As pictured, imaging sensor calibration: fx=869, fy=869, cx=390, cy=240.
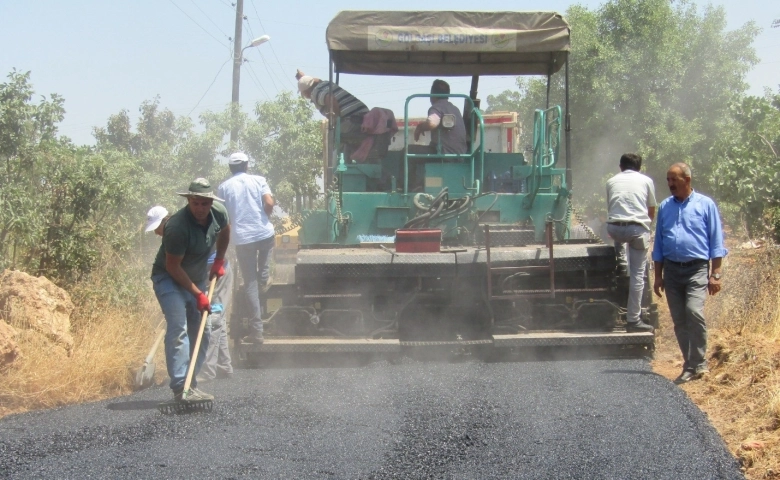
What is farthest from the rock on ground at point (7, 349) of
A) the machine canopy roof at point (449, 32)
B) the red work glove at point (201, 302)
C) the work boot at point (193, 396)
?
the machine canopy roof at point (449, 32)

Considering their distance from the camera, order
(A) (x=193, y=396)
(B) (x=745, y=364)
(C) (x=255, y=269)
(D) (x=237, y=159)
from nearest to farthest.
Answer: (A) (x=193, y=396) → (B) (x=745, y=364) → (C) (x=255, y=269) → (D) (x=237, y=159)

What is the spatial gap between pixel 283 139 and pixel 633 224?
47.5 ft

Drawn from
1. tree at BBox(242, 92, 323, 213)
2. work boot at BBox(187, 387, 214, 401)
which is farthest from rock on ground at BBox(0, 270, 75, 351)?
tree at BBox(242, 92, 323, 213)

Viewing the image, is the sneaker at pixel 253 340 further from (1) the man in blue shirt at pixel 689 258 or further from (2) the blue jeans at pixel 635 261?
(1) the man in blue shirt at pixel 689 258

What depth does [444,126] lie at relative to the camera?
8320 millimetres

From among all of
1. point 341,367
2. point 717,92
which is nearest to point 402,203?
point 341,367

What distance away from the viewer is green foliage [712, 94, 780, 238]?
9508 mm

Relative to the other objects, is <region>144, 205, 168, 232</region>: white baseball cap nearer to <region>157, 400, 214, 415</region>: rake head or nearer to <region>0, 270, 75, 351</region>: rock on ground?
<region>0, 270, 75, 351</region>: rock on ground

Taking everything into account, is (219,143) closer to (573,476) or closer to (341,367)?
(341,367)

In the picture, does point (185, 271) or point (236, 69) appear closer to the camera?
point (185, 271)

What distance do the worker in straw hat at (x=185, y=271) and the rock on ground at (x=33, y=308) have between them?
57.3 inches

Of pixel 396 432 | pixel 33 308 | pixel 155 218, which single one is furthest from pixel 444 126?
pixel 396 432

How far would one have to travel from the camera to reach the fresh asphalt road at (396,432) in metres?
4.23

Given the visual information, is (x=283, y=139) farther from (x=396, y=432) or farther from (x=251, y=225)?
(x=396, y=432)
